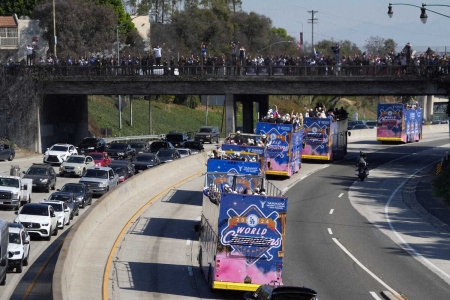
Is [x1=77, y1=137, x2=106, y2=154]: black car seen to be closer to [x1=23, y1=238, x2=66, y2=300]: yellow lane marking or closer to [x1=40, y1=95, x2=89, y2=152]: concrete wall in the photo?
[x1=40, y1=95, x2=89, y2=152]: concrete wall

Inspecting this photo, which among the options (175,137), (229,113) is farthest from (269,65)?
(175,137)

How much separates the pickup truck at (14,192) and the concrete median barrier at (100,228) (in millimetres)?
4852

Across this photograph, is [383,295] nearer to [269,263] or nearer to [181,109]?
[269,263]

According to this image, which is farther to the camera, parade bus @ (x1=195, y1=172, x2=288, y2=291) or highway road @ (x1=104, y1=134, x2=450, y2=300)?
highway road @ (x1=104, y1=134, x2=450, y2=300)

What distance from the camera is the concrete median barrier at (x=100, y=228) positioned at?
86.0ft

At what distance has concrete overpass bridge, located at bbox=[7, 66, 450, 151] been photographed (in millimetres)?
63688

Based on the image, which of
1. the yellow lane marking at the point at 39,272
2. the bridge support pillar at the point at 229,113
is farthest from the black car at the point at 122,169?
the yellow lane marking at the point at 39,272

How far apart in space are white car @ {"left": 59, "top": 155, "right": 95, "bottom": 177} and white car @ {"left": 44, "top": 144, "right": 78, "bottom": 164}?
3.96 meters

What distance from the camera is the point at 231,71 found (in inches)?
2623

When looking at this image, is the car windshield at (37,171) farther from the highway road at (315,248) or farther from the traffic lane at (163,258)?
the traffic lane at (163,258)

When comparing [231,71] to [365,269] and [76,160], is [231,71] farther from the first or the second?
[365,269]

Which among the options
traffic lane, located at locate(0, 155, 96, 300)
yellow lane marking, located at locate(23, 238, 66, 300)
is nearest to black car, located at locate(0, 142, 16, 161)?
traffic lane, located at locate(0, 155, 96, 300)

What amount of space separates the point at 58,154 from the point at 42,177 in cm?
1286

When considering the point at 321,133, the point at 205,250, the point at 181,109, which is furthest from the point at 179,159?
the point at 181,109
